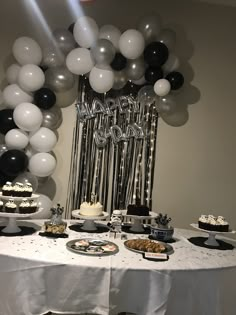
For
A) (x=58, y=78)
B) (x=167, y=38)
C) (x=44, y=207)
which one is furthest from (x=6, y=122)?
(x=167, y=38)

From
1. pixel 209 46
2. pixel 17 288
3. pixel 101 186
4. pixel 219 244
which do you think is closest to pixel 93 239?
pixel 17 288

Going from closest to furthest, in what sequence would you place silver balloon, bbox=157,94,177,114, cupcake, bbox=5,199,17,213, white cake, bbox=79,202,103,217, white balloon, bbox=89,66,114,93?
cupcake, bbox=5,199,17,213
white cake, bbox=79,202,103,217
white balloon, bbox=89,66,114,93
silver balloon, bbox=157,94,177,114

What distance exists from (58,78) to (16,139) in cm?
65

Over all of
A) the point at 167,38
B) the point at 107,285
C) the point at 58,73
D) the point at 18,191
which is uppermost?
the point at 167,38

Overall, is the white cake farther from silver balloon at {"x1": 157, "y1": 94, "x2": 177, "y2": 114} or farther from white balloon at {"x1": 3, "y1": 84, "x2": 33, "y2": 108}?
silver balloon at {"x1": 157, "y1": 94, "x2": 177, "y2": 114}

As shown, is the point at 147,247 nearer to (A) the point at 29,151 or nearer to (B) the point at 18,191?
(B) the point at 18,191

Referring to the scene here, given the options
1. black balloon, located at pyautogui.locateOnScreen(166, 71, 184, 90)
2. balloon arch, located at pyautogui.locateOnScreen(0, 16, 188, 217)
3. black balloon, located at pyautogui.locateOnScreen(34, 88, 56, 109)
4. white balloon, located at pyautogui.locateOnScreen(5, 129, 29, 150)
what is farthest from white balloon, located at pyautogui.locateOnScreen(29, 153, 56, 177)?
black balloon, located at pyautogui.locateOnScreen(166, 71, 184, 90)

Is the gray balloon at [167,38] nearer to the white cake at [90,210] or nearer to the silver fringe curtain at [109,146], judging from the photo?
the silver fringe curtain at [109,146]

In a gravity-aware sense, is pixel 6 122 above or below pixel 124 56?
below

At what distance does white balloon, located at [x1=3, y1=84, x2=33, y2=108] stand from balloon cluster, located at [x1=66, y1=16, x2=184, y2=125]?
1.46 feet

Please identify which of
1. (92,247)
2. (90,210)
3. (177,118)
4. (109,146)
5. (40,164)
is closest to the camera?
(92,247)

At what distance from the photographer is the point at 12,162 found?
109 inches

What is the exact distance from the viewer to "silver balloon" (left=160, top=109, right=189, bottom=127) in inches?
137

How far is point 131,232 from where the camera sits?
243 centimetres
